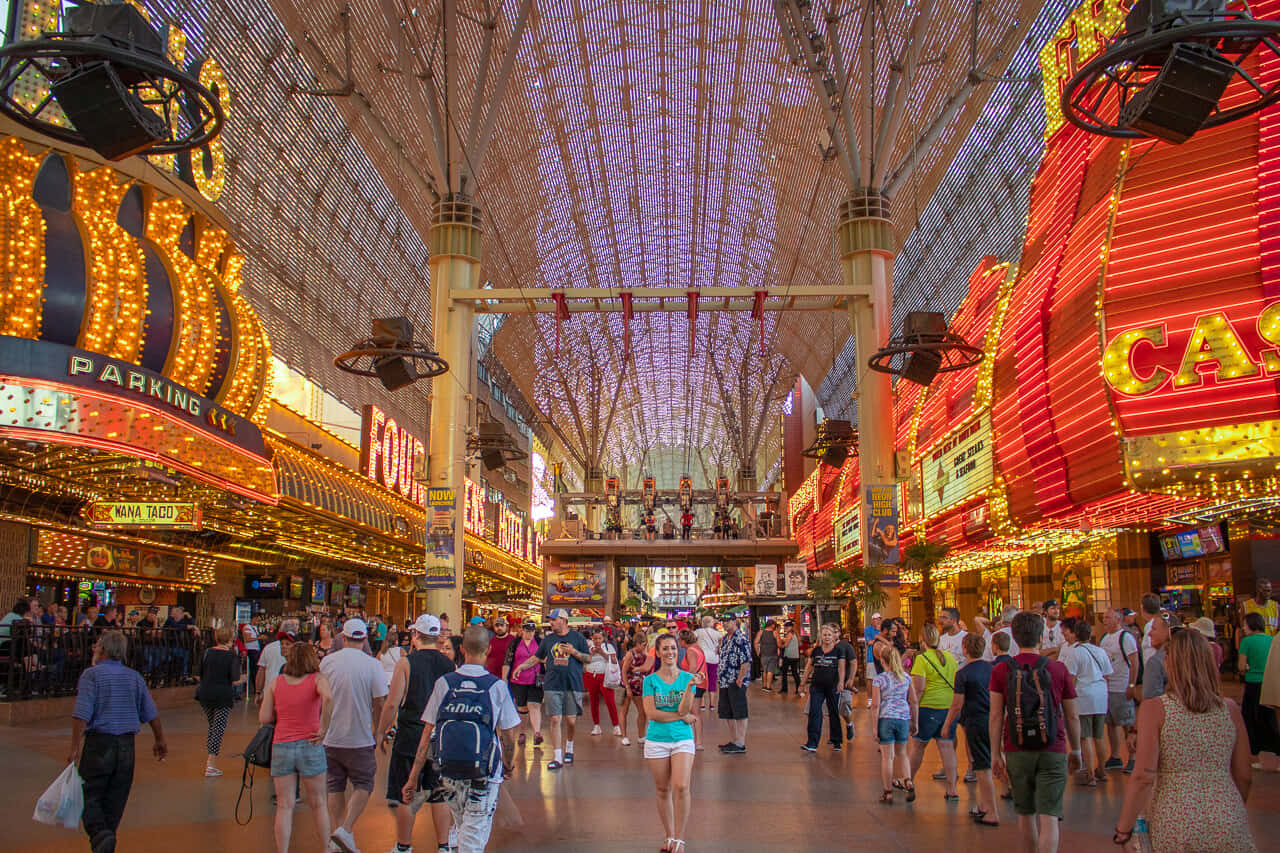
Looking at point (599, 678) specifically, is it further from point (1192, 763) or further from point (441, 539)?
point (1192, 763)

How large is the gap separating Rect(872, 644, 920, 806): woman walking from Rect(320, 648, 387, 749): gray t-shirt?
4.57 metres

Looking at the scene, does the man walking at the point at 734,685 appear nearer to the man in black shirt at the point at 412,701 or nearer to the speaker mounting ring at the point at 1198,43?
the man in black shirt at the point at 412,701

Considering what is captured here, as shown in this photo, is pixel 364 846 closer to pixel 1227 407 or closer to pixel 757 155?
pixel 1227 407

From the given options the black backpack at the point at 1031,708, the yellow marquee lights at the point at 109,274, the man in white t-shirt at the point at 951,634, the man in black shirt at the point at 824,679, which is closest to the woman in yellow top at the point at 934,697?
the man in white t-shirt at the point at 951,634

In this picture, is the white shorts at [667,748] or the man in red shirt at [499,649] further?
the man in red shirt at [499,649]

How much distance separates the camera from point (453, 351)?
80.5ft

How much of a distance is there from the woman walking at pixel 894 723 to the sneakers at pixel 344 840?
15.6 ft

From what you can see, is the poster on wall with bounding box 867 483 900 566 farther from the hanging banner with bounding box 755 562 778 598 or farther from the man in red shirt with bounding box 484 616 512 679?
the man in red shirt with bounding box 484 616 512 679

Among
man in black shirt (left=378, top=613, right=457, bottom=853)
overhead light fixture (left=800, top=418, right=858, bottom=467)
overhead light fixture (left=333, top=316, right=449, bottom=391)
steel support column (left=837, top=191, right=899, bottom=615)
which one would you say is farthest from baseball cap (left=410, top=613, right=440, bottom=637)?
overhead light fixture (left=800, top=418, right=858, bottom=467)

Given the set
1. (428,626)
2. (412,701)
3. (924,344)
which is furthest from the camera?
(924,344)

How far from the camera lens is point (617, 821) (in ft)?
28.8

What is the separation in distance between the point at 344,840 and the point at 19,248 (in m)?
11.1

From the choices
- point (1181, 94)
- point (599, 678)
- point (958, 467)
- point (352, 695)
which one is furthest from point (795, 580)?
point (1181, 94)

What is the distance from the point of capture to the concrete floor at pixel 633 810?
7.91 metres
